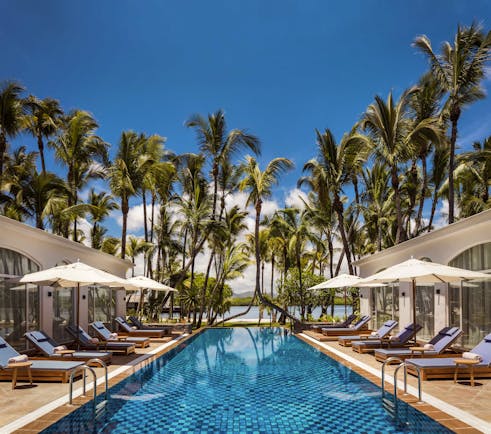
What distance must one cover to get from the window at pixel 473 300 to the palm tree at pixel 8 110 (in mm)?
15203

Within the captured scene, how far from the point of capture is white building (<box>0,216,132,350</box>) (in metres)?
11.0

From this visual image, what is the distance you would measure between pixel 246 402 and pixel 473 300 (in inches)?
272

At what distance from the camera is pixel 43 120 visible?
20359mm

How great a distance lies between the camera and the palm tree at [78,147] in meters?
20.2

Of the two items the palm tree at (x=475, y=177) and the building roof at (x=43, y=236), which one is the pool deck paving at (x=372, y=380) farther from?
the palm tree at (x=475, y=177)

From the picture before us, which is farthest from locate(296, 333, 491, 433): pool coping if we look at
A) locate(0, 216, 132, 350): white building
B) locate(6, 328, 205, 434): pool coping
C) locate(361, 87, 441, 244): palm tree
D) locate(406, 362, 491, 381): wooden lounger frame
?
locate(361, 87, 441, 244): palm tree

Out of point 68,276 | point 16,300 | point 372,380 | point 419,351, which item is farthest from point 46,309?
point 419,351

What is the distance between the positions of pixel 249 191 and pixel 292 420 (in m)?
16.2

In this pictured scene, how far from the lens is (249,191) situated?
2216 centimetres

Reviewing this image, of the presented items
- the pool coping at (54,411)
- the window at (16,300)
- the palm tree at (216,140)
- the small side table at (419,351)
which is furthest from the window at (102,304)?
the small side table at (419,351)

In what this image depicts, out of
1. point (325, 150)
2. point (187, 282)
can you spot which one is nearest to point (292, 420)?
point (325, 150)

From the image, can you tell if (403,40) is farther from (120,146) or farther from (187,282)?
(187,282)

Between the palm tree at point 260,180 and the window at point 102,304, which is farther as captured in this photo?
the palm tree at point 260,180

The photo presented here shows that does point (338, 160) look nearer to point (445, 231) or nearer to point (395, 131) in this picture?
point (395, 131)
